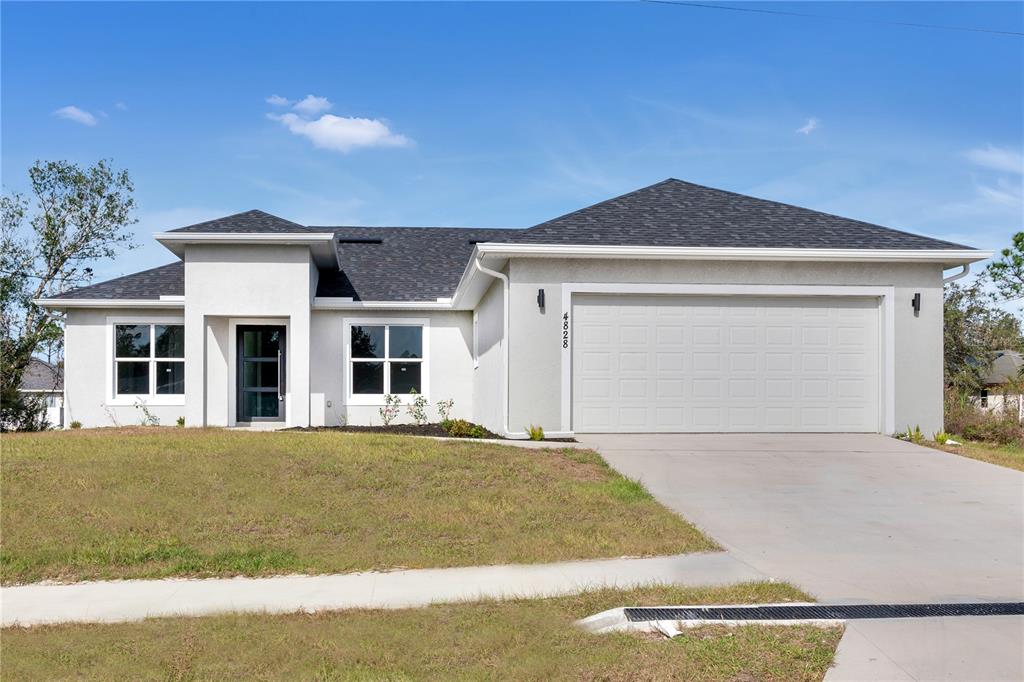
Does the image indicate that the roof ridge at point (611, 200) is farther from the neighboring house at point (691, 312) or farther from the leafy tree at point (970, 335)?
the leafy tree at point (970, 335)

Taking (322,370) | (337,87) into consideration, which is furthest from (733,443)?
(337,87)

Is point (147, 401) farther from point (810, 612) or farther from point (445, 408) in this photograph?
point (810, 612)

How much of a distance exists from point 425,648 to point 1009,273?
37026mm

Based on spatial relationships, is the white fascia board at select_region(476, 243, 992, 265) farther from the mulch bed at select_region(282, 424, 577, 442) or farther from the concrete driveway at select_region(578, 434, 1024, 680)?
the mulch bed at select_region(282, 424, 577, 442)

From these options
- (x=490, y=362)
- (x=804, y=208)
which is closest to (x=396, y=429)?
(x=490, y=362)

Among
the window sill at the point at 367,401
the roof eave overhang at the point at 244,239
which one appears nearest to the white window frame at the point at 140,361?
the roof eave overhang at the point at 244,239

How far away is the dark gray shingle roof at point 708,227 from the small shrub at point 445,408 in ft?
19.7

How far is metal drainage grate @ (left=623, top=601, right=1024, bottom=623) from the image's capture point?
5.34 metres

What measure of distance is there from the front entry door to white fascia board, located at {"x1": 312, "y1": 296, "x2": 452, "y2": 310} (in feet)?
3.60

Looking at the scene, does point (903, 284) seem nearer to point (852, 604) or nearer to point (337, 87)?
point (852, 604)

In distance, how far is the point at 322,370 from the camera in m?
18.9

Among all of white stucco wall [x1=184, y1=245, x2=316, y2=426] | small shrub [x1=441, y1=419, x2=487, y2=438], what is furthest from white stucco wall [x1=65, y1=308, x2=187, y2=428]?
small shrub [x1=441, y1=419, x2=487, y2=438]

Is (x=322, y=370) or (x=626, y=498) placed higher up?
(x=322, y=370)

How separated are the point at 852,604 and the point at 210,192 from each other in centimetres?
2102
